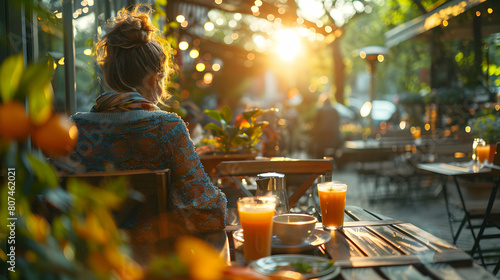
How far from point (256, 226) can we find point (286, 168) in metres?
1.26

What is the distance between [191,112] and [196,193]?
12.5 feet

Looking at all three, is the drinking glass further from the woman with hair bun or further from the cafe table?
the woman with hair bun

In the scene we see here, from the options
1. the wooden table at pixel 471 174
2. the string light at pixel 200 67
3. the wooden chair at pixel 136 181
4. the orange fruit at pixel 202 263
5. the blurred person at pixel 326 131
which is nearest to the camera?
the orange fruit at pixel 202 263

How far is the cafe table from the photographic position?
1235 millimetres

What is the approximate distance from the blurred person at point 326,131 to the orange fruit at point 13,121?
9639 mm

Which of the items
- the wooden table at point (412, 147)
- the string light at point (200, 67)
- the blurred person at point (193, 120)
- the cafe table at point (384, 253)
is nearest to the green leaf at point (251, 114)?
the cafe table at point (384, 253)

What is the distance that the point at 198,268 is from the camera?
0.55 metres

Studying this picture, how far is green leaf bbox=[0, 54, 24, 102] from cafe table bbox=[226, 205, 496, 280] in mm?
837

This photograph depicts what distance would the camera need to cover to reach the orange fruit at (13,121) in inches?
21.8

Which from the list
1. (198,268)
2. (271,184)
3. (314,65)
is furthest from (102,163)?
(314,65)

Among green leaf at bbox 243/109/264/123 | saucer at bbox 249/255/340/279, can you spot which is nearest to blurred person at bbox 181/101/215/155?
green leaf at bbox 243/109/264/123

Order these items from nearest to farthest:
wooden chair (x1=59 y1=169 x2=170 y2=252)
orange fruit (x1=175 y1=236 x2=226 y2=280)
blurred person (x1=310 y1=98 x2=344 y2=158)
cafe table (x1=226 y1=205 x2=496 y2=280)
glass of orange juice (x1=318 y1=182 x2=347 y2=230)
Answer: orange fruit (x1=175 y1=236 x2=226 y2=280)
cafe table (x1=226 y1=205 x2=496 y2=280)
wooden chair (x1=59 y1=169 x2=170 y2=252)
glass of orange juice (x1=318 y1=182 x2=347 y2=230)
blurred person (x1=310 y1=98 x2=344 y2=158)

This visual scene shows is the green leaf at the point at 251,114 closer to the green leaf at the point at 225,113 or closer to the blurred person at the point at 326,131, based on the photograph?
the green leaf at the point at 225,113

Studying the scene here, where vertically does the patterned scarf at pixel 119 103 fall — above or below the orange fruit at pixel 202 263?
above
